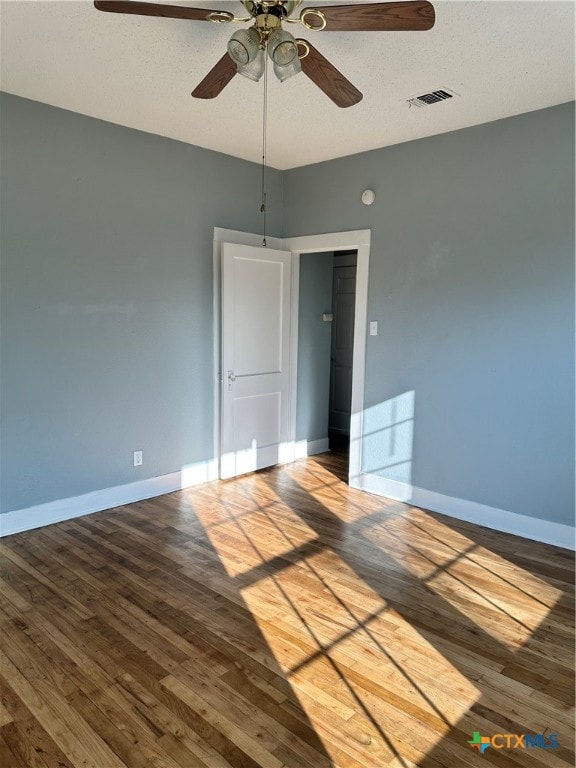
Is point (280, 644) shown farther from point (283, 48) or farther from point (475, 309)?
point (475, 309)

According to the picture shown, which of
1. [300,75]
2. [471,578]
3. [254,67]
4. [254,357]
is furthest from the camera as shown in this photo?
[254,357]

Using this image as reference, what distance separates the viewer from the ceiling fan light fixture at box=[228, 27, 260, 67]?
196 cm

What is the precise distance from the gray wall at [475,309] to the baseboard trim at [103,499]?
1.47 metres

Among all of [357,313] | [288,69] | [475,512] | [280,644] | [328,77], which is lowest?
[280,644]

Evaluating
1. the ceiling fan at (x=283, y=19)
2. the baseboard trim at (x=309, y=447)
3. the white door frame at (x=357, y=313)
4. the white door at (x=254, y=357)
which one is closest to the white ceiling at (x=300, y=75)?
the ceiling fan at (x=283, y=19)

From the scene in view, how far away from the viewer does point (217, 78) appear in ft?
7.73

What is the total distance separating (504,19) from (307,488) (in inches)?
134

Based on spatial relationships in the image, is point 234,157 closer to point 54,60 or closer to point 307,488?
point 54,60

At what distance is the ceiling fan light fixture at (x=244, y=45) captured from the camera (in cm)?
196

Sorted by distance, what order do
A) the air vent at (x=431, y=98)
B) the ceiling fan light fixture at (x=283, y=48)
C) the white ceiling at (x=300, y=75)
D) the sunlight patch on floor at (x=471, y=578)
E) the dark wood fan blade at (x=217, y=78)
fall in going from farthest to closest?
the air vent at (x=431, y=98), the sunlight patch on floor at (x=471, y=578), the white ceiling at (x=300, y=75), the dark wood fan blade at (x=217, y=78), the ceiling fan light fixture at (x=283, y=48)

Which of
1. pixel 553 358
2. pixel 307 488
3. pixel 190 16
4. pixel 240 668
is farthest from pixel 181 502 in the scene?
pixel 190 16

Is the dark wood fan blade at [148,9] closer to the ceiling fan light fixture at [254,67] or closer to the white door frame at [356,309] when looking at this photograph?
the ceiling fan light fixture at [254,67]

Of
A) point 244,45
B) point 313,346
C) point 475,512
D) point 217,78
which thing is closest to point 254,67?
point 244,45

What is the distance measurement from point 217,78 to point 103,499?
9.57ft
